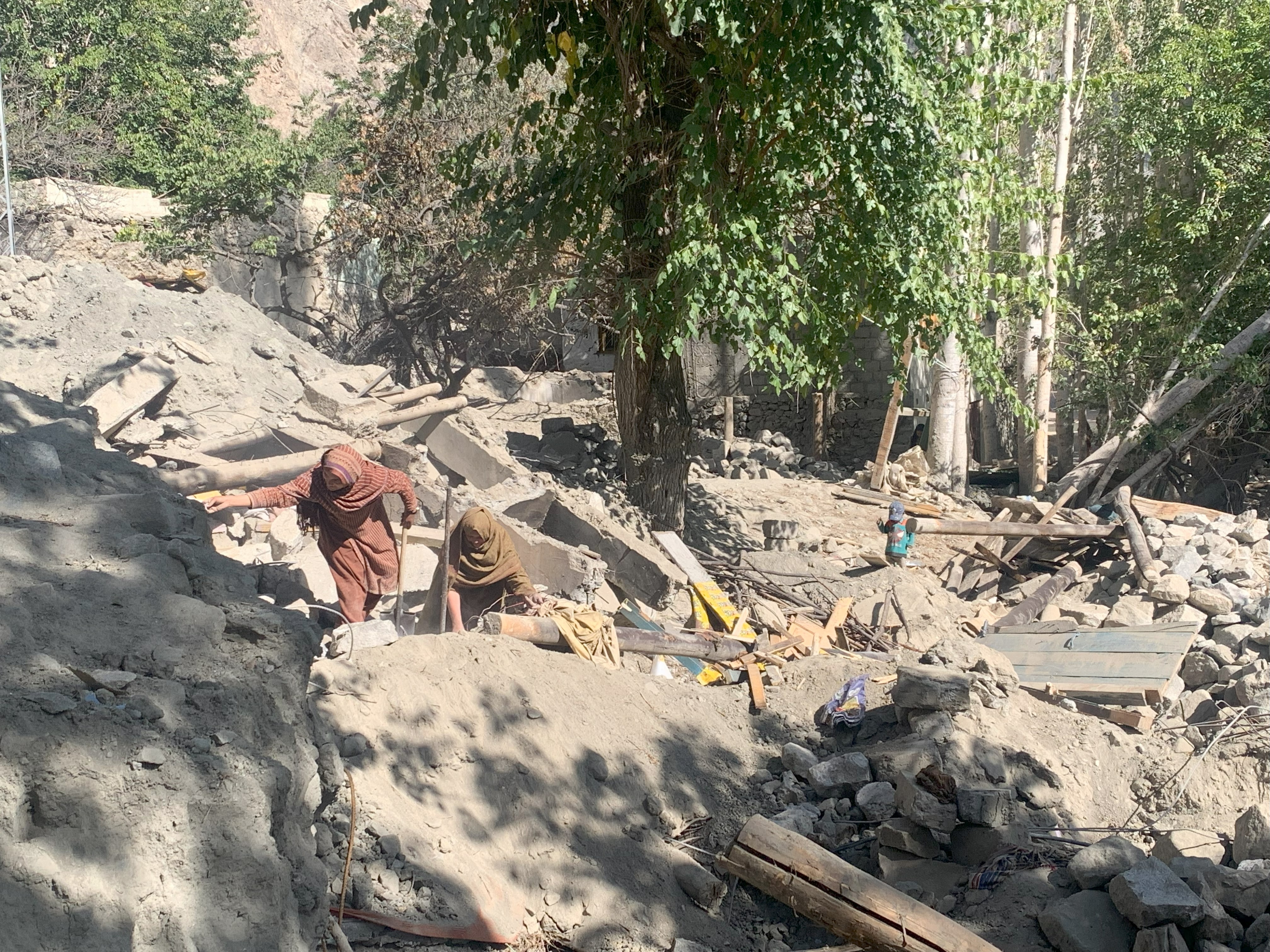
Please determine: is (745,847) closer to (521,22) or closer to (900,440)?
(521,22)

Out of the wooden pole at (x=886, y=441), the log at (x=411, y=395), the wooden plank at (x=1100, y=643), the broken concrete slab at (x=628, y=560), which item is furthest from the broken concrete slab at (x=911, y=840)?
the wooden pole at (x=886, y=441)

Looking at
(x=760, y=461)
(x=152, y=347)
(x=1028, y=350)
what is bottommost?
(x=760, y=461)

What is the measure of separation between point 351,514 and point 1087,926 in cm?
460

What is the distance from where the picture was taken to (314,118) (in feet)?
86.5

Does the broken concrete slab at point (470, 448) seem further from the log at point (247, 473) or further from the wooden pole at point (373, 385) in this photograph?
the wooden pole at point (373, 385)

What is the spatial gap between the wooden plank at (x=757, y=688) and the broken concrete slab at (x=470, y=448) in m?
3.52

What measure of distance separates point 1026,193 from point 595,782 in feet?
21.0

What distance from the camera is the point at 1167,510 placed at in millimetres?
10062

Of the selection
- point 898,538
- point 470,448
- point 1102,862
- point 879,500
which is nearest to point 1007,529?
point 898,538

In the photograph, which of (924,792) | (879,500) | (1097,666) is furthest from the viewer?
(879,500)

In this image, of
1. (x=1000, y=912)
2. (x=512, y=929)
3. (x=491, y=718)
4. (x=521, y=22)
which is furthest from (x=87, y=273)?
(x=1000, y=912)

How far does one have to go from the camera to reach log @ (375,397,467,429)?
10.3m

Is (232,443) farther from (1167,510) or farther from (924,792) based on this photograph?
(1167,510)

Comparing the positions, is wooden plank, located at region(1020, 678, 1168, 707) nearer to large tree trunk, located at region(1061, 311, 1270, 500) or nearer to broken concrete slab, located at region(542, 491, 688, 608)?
broken concrete slab, located at region(542, 491, 688, 608)
